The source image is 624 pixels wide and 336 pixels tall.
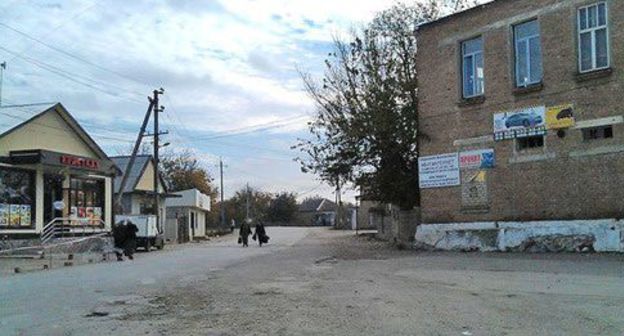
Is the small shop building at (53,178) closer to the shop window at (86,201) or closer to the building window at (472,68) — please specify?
the shop window at (86,201)

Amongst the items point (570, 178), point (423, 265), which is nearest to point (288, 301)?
point (423, 265)

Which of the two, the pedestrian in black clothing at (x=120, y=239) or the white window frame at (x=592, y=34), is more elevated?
the white window frame at (x=592, y=34)

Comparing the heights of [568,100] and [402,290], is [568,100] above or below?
above

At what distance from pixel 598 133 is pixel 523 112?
3165 millimetres

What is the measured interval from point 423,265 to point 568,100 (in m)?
8.82

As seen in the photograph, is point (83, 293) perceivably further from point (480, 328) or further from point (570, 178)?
point (570, 178)

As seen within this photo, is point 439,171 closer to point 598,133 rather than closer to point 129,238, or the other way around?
point 598,133

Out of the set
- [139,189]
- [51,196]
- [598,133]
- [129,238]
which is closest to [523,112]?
[598,133]


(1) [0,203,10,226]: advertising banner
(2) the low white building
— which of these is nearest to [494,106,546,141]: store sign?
(1) [0,203,10,226]: advertising banner

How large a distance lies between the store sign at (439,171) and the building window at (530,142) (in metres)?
3.13

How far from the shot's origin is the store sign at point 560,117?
24.6m

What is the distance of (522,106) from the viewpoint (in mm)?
26359

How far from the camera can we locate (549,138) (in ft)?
83.0

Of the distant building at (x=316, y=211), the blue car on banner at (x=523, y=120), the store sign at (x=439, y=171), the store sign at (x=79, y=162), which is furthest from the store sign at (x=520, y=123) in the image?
the distant building at (x=316, y=211)
